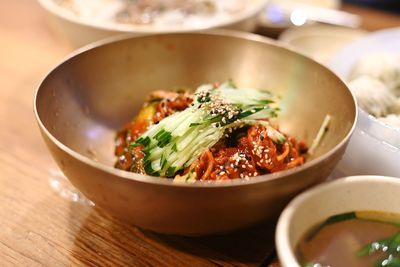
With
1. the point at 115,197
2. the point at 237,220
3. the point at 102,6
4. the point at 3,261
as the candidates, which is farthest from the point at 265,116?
the point at 102,6

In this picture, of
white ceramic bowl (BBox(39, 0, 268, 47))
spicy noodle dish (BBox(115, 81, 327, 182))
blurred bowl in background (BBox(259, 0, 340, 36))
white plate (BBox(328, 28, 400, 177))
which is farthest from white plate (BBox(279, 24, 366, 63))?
spicy noodle dish (BBox(115, 81, 327, 182))

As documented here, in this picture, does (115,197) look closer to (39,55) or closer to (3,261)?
(3,261)

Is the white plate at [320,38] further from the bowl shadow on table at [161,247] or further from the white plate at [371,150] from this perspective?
the bowl shadow on table at [161,247]

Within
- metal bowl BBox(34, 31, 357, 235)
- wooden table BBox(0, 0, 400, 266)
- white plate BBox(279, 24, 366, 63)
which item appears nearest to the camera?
metal bowl BBox(34, 31, 357, 235)

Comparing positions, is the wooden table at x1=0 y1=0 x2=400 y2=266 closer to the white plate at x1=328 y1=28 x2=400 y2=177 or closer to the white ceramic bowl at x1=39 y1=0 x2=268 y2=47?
the white plate at x1=328 y1=28 x2=400 y2=177

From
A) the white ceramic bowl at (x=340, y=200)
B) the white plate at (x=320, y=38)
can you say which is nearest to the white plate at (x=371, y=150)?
the white ceramic bowl at (x=340, y=200)

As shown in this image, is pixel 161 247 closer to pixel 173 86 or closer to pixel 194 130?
pixel 194 130

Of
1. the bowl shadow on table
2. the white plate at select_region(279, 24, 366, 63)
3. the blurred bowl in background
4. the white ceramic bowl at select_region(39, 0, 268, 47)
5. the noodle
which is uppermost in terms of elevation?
the white ceramic bowl at select_region(39, 0, 268, 47)

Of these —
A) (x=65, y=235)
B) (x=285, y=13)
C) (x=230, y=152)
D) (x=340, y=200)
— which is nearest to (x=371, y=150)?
(x=340, y=200)
